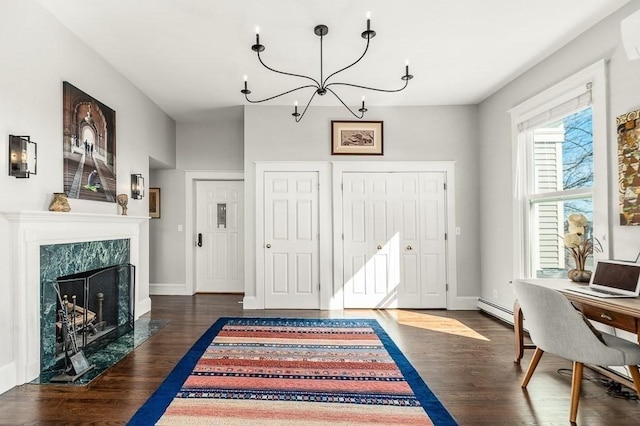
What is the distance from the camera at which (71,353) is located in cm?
283

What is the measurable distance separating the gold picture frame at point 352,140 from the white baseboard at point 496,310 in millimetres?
2452

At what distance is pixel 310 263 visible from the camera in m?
4.89

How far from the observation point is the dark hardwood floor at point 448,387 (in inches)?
84.0

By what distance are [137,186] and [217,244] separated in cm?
196

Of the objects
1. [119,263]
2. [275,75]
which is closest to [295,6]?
[275,75]

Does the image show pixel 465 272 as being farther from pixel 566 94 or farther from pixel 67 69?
pixel 67 69

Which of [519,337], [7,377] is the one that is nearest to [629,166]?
[519,337]

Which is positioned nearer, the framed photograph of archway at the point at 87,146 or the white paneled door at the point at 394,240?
the framed photograph of archway at the point at 87,146

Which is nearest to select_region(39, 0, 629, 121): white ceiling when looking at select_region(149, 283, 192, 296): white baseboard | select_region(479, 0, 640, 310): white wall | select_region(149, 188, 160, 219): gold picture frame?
select_region(479, 0, 640, 310): white wall

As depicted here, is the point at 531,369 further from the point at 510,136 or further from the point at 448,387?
the point at 510,136

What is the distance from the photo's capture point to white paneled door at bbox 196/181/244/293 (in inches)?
234

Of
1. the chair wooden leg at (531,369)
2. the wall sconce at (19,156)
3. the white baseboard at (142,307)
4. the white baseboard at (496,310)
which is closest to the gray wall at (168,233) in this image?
the white baseboard at (142,307)

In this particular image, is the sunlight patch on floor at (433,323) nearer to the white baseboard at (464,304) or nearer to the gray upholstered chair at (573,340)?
the white baseboard at (464,304)

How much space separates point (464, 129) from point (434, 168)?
28.1 inches
